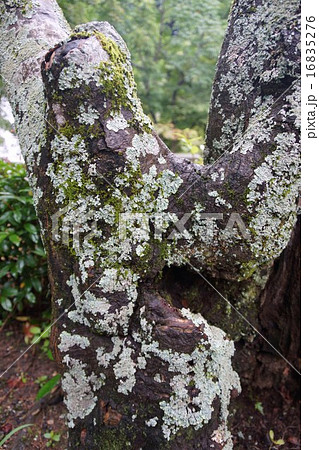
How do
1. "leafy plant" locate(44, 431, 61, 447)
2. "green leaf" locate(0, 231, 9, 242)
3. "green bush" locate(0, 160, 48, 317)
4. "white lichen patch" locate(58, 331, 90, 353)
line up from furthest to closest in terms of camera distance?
"green bush" locate(0, 160, 48, 317)
"green leaf" locate(0, 231, 9, 242)
"leafy plant" locate(44, 431, 61, 447)
"white lichen patch" locate(58, 331, 90, 353)

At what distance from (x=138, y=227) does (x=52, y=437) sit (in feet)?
3.87

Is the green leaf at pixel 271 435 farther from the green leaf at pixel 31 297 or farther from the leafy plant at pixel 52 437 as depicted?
the green leaf at pixel 31 297

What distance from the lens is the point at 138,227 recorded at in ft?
4.25

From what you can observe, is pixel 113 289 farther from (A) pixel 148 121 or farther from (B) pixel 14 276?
(B) pixel 14 276

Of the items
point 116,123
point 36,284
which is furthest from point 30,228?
point 116,123

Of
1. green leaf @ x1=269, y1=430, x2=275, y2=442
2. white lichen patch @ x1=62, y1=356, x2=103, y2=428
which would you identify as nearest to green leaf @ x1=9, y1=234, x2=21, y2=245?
white lichen patch @ x1=62, y1=356, x2=103, y2=428

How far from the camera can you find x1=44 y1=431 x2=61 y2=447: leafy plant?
5.65 ft

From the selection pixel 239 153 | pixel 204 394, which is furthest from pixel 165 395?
pixel 239 153

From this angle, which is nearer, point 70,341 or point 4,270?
point 70,341

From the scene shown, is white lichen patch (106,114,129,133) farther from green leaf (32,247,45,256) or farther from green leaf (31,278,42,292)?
green leaf (31,278,42,292)

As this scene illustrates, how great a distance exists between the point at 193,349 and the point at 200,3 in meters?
5.08

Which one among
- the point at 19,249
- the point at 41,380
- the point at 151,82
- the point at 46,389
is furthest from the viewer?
the point at 151,82

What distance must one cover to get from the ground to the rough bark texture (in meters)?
0.47

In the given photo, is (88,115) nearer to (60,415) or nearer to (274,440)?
(60,415)
